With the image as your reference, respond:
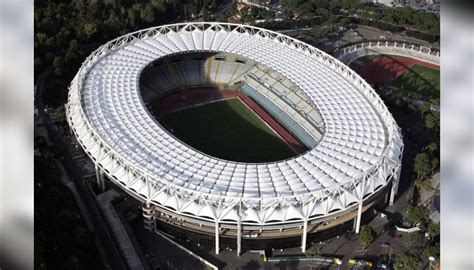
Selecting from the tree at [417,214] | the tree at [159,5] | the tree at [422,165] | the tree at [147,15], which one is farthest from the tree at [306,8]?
the tree at [417,214]

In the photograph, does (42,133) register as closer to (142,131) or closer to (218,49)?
(142,131)

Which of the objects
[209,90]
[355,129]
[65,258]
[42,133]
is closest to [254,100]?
[209,90]

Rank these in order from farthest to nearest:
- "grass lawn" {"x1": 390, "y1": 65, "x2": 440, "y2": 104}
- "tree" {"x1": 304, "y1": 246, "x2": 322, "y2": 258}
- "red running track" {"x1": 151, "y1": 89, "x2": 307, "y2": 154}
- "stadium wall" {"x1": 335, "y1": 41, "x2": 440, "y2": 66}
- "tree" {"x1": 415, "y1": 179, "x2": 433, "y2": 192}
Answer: "stadium wall" {"x1": 335, "y1": 41, "x2": 440, "y2": 66}
"grass lawn" {"x1": 390, "y1": 65, "x2": 440, "y2": 104}
"red running track" {"x1": 151, "y1": 89, "x2": 307, "y2": 154}
"tree" {"x1": 415, "y1": 179, "x2": 433, "y2": 192}
"tree" {"x1": 304, "y1": 246, "x2": 322, "y2": 258}

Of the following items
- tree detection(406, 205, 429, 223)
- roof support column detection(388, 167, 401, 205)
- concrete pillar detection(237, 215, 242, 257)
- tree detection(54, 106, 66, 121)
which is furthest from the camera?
tree detection(54, 106, 66, 121)

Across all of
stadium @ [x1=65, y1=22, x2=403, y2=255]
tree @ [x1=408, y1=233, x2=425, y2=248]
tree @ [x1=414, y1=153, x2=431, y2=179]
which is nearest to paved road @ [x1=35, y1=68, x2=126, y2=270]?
stadium @ [x1=65, y1=22, x2=403, y2=255]

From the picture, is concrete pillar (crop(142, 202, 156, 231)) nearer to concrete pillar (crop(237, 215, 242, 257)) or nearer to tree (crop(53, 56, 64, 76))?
concrete pillar (crop(237, 215, 242, 257))

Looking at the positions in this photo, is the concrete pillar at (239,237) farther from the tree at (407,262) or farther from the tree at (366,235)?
the tree at (407,262)

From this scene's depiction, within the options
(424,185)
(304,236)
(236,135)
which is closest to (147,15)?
(236,135)
